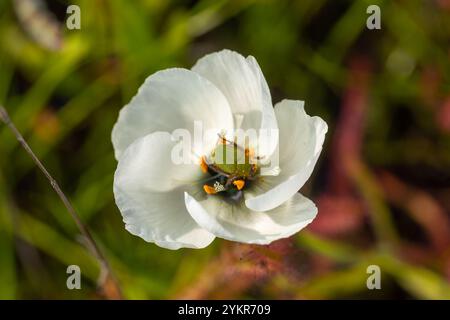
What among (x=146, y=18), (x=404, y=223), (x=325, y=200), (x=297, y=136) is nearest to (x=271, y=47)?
(x=146, y=18)

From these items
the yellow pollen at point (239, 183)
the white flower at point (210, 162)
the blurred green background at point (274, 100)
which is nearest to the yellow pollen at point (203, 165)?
the white flower at point (210, 162)

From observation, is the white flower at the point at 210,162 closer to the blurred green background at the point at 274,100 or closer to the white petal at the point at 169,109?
the white petal at the point at 169,109

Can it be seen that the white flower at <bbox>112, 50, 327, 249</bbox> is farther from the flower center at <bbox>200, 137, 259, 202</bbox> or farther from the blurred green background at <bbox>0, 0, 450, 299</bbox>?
the blurred green background at <bbox>0, 0, 450, 299</bbox>

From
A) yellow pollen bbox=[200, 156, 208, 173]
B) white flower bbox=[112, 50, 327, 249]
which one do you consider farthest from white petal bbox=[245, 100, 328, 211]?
yellow pollen bbox=[200, 156, 208, 173]

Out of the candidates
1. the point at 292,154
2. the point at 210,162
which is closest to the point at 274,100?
the point at 210,162

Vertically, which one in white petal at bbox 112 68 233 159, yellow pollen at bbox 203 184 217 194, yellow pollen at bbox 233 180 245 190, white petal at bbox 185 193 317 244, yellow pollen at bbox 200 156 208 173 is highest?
white petal at bbox 112 68 233 159

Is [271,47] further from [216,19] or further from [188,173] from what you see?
[188,173]

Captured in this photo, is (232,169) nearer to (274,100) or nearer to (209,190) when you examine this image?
(209,190)

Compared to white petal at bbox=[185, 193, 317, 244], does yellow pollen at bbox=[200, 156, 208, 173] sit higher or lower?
higher
